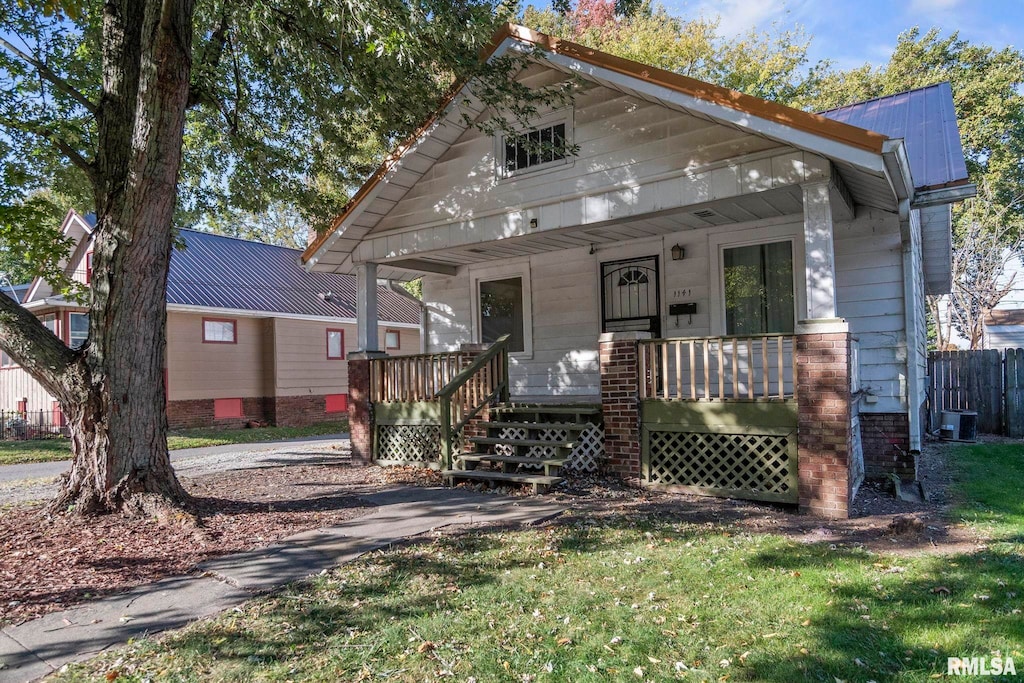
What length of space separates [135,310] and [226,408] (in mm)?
12875

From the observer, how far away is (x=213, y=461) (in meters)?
11.1

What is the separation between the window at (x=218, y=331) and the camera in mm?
17281

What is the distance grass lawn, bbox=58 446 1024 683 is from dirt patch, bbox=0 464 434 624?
1.14 m

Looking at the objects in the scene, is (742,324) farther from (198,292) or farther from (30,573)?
(198,292)

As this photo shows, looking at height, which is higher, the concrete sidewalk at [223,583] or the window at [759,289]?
the window at [759,289]

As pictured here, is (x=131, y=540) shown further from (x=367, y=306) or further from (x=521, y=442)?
(x=367, y=306)

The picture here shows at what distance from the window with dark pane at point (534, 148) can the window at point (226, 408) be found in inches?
496

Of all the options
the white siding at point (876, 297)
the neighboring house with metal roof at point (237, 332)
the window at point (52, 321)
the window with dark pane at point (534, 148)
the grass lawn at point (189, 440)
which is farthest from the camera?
the neighboring house with metal roof at point (237, 332)

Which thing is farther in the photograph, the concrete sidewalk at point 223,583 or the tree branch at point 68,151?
the tree branch at point 68,151

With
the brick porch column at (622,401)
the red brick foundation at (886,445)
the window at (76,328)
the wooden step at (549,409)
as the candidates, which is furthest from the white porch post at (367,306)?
the window at (76,328)

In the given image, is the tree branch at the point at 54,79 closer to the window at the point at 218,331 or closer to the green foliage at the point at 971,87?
the window at the point at 218,331

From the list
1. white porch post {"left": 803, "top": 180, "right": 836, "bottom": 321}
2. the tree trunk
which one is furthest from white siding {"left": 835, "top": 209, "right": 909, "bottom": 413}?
the tree trunk

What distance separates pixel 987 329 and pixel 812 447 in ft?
86.5

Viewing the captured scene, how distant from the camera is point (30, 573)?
15.1 ft
